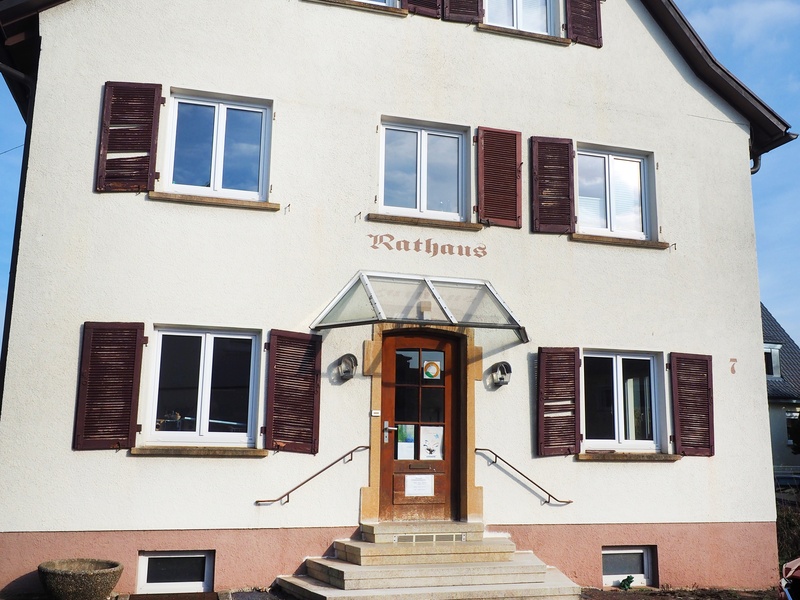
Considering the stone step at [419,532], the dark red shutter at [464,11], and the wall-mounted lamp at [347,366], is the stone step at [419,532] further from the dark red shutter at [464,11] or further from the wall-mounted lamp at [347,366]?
the dark red shutter at [464,11]

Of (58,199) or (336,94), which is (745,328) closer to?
(336,94)

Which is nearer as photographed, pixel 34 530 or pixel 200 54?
pixel 34 530

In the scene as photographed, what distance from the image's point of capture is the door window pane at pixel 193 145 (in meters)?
8.89

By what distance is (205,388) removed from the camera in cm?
848

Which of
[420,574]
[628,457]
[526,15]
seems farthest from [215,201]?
[628,457]

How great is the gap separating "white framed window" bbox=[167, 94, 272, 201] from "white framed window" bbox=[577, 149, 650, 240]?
4.26 meters

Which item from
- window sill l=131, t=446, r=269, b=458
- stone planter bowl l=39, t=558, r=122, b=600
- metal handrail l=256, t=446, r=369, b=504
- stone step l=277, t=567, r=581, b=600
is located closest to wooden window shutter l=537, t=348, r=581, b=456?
stone step l=277, t=567, r=581, b=600

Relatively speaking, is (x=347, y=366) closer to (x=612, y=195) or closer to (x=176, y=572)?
(x=176, y=572)

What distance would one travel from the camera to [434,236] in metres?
9.48

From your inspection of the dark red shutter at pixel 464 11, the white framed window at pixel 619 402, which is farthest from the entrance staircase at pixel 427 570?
the dark red shutter at pixel 464 11

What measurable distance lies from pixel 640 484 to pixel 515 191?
13.2 ft

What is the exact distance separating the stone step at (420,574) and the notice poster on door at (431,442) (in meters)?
1.36

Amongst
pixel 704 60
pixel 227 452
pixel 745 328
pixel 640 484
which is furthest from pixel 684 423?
pixel 227 452

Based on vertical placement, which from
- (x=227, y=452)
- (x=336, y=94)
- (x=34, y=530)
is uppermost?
→ (x=336, y=94)
